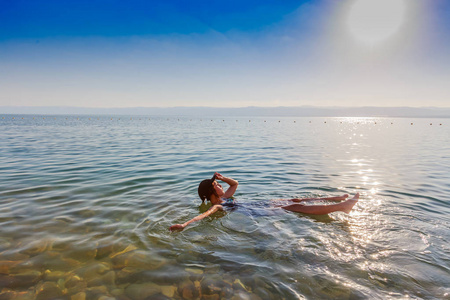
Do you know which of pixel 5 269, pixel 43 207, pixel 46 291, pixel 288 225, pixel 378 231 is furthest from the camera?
pixel 43 207

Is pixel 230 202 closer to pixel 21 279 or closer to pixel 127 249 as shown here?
pixel 127 249

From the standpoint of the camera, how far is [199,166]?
584 inches

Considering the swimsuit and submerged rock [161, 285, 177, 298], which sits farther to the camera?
the swimsuit

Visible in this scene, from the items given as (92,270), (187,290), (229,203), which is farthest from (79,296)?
(229,203)

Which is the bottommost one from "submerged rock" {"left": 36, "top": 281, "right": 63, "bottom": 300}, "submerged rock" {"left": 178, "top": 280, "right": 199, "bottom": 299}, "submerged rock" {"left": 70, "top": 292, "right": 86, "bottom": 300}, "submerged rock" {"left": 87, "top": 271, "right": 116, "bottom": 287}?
"submerged rock" {"left": 87, "top": 271, "right": 116, "bottom": 287}

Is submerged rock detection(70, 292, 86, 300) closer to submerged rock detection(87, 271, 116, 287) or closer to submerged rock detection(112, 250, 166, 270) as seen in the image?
submerged rock detection(87, 271, 116, 287)

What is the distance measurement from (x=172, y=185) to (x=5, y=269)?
6407 millimetres

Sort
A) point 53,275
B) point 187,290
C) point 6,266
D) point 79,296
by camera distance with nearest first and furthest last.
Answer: point 79,296
point 187,290
point 53,275
point 6,266

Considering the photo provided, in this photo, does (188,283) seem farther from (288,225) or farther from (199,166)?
(199,166)

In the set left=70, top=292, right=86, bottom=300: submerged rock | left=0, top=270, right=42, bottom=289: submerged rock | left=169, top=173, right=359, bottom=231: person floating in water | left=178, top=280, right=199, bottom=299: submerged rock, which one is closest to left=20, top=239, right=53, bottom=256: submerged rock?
left=0, top=270, right=42, bottom=289: submerged rock

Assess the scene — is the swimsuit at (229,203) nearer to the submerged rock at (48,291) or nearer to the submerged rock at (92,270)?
the submerged rock at (92,270)

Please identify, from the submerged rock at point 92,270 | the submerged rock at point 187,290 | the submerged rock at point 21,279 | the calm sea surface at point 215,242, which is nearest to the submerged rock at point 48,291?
the calm sea surface at point 215,242

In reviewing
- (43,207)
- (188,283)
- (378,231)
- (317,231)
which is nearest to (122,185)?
(43,207)

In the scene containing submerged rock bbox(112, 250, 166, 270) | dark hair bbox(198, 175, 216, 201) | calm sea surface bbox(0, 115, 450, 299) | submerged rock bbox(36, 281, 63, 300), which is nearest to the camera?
submerged rock bbox(36, 281, 63, 300)
